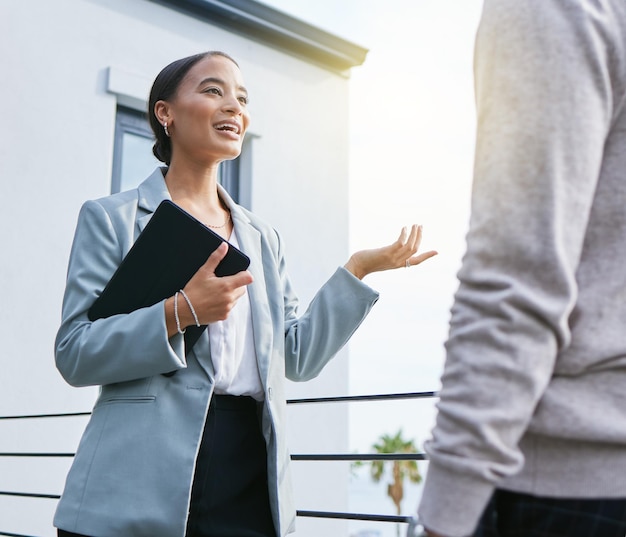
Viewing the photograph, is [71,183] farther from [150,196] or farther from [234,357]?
[234,357]

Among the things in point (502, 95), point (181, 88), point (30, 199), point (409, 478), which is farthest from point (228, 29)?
point (409, 478)

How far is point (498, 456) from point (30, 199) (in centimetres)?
483

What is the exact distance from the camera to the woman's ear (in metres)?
2.10

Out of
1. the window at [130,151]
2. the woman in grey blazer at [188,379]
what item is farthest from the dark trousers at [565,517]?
the window at [130,151]

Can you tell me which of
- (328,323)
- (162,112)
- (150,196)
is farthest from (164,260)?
(162,112)

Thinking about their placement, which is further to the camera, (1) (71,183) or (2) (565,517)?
(1) (71,183)

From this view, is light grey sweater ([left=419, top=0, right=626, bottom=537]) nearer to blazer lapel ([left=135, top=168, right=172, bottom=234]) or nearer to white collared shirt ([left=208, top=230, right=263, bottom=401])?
white collared shirt ([left=208, top=230, right=263, bottom=401])

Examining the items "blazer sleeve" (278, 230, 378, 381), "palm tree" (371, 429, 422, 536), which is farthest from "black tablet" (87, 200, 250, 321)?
"palm tree" (371, 429, 422, 536)

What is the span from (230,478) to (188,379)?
0.22 meters

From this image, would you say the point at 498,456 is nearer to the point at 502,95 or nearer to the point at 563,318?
the point at 563,318


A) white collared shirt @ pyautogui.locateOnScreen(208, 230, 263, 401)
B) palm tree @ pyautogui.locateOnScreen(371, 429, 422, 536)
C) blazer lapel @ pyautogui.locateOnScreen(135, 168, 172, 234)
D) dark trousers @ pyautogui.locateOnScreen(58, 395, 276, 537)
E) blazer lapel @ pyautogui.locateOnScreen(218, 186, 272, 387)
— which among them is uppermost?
blazer lapel @ pyautogui.locateOnScreen(135, 168, 172, 234)

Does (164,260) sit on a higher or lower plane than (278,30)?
lower

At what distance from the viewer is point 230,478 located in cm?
169

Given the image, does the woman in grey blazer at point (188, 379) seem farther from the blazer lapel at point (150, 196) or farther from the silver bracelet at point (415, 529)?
the silver bracelet at point (415, 529)
